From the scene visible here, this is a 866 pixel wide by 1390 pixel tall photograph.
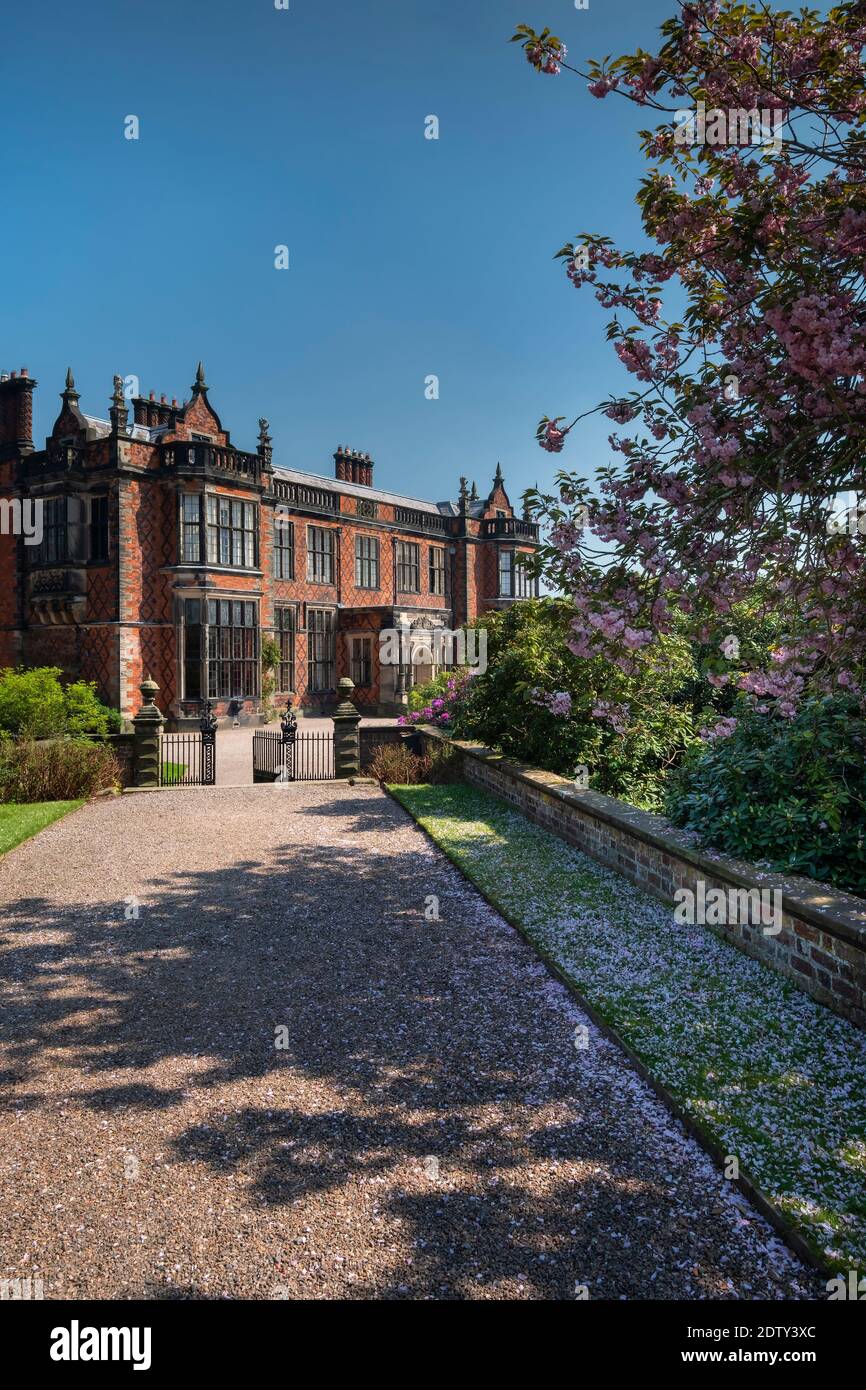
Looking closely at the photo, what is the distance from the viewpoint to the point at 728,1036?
4254mm

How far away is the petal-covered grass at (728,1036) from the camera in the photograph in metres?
3.06

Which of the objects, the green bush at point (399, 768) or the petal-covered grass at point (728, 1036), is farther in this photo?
the green bush at point (399, 768)

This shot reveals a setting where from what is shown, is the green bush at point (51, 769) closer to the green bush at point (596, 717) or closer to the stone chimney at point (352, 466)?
the green bush at point (596, 717)

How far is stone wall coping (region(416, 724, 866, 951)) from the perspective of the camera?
450 cm

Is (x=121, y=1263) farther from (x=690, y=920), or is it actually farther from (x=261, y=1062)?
(x=690, y=920)

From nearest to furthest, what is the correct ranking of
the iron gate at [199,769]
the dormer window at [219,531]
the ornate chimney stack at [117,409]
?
the iron gate at [199,769], the ornate chimney stack at [117,409], the dormer window at [219,531]

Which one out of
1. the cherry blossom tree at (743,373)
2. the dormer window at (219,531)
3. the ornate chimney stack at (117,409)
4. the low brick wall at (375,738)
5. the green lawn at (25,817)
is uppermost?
the ornate chimney stack at (117,409)

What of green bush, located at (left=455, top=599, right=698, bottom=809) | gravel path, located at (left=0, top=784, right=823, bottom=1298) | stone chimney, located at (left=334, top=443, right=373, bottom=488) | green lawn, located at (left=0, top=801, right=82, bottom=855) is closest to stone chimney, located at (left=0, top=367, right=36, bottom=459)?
stone chimney, located at (left=334, top=443, right=373, bottom=488)

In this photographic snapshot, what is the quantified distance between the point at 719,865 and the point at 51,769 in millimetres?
10802

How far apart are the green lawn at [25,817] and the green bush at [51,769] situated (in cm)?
28

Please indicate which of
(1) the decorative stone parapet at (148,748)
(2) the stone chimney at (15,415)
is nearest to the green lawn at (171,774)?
(1) the decorative stone parapet at (148,748)

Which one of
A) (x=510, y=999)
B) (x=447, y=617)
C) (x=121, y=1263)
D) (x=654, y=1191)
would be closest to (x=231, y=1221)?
(x=121, y=1263)

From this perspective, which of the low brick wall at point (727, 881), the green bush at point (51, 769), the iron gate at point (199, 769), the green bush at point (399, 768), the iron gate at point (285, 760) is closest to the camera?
the low brick wall at point (727, 881)

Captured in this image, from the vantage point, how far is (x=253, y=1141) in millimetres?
3436
